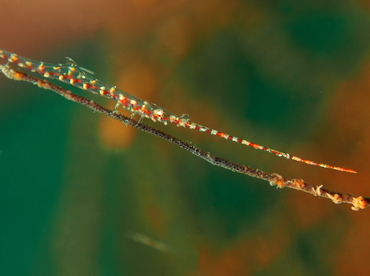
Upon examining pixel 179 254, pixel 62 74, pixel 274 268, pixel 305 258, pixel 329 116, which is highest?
pixel 329 116

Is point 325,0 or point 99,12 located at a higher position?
point 325,0

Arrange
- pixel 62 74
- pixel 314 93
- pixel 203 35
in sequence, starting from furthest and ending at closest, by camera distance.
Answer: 1. pixel 203 35
2. pixel 314 93
3. pixel 62 74

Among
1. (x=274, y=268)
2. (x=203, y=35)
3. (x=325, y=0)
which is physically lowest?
(x=274, y=268)

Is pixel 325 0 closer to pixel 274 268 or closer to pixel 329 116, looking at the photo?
pixel 329 116

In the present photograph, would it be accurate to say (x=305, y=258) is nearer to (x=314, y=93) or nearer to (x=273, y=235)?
(x=273, y=235)

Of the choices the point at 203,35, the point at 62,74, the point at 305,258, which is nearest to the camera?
the point at 62,74

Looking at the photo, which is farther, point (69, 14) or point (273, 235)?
point (69, 14)

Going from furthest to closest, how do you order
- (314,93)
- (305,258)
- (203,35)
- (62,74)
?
1. (203,35)
2. (314,93)
3. (305,258)
4. (62,74)

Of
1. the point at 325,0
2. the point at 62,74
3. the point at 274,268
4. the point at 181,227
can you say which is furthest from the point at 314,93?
the point at 62,74

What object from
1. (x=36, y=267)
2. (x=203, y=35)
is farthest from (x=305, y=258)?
A: (x=36, y=267)
